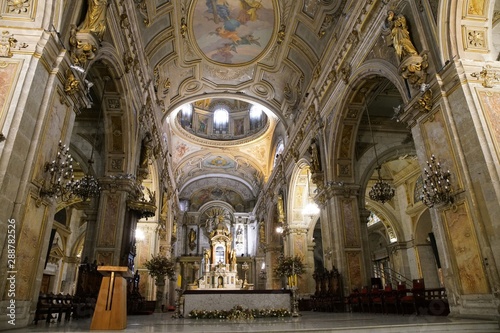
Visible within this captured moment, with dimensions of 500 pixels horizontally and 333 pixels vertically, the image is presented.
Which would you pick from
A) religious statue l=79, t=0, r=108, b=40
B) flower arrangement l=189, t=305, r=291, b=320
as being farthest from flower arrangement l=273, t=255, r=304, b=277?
religious statue l=79, t=0, r=108, b=40

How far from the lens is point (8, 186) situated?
468cm

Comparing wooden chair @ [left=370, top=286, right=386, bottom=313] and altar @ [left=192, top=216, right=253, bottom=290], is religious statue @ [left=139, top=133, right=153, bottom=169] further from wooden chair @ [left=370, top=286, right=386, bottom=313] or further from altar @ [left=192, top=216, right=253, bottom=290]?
altar @ [left=192, top=216, right=253, bottom=290]

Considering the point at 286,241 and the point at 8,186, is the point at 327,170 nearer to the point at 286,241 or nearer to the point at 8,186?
the point at 286,241

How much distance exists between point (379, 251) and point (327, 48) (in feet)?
45.2

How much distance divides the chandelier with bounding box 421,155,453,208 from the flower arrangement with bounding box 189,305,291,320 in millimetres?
4352

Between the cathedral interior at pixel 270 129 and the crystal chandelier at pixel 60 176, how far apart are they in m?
0.03

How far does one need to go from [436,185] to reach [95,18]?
23.0 feet

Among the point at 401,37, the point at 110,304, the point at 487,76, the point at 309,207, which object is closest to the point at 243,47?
the point at 309,207

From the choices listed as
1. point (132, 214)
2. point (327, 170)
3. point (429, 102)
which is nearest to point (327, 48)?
point (327, 170)

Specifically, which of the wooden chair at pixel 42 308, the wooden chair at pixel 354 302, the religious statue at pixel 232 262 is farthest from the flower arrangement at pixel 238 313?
the religious statue at pixel 232 262

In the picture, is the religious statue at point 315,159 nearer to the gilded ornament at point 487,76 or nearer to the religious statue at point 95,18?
the gilded ornament at point 487,76

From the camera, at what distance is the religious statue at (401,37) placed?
6.82 meters

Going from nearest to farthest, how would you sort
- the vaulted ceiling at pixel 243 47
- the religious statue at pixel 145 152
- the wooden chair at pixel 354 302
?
the wooden chair at pixel 354 302
the religious statue at pixel 145 152
the vaulted ceiling at pixel 243 47

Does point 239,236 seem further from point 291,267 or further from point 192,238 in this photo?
point 291,267
